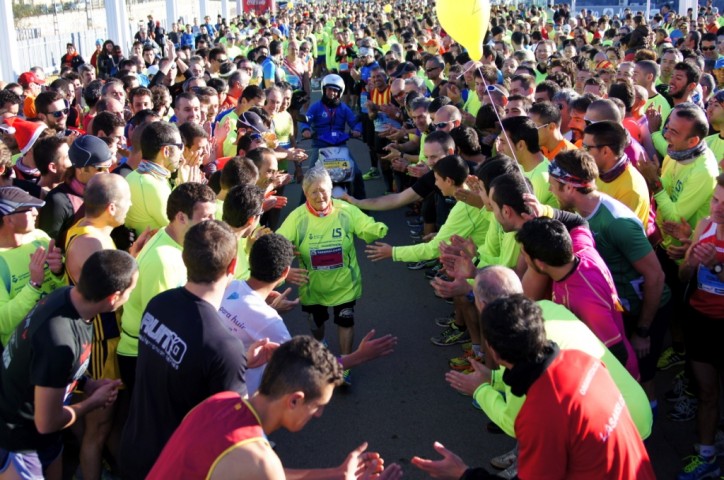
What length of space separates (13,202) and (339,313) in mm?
2547

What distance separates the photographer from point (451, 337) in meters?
6.48

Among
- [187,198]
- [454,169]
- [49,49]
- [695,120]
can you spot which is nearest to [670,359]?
[695,120]

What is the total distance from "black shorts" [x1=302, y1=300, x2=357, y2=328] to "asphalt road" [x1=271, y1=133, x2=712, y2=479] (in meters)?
0.50

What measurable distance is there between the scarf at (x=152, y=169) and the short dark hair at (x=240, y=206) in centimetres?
103

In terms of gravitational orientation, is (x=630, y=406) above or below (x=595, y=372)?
below

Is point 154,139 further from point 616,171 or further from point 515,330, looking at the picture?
point 515,330

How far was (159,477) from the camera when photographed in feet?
8.09

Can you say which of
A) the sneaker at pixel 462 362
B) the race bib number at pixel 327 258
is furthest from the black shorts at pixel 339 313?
the sneaker at pixel 462 362

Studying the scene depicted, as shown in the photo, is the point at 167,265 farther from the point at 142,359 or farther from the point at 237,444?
the point at 237,444

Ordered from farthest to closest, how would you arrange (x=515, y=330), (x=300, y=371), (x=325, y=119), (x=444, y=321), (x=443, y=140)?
(x=325, y=119) → (x=444, y=321) → (x=443, y=140) → (x=515, y=330) → (x=300, y=371)

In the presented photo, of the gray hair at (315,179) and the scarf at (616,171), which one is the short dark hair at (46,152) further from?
the scarf at (616,171)

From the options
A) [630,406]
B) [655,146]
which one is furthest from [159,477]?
[655,146]

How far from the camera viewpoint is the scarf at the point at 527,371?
277cm

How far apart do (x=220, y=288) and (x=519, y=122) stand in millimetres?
3221
